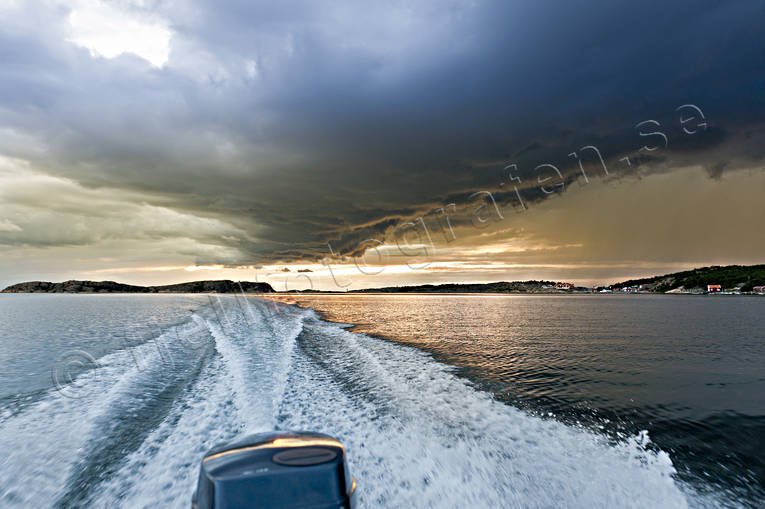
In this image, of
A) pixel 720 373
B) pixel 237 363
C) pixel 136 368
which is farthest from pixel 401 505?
pixel 720 373

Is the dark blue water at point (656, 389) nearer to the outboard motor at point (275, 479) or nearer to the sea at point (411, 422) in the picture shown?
the sea at point (411, 422)

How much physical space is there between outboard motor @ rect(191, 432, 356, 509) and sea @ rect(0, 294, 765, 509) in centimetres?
214

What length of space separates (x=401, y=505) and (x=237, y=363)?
27.7 ft

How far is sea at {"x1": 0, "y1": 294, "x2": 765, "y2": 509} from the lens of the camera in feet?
13.4

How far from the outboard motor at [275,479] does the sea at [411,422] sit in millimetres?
2135

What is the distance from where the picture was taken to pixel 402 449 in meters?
4.96

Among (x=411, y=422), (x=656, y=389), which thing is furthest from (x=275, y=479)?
(x=656, y=389)

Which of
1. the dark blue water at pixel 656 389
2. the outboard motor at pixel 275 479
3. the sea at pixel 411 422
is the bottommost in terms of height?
the dark blue water at pixel 656 389

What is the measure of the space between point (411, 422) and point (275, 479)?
4.53 metres

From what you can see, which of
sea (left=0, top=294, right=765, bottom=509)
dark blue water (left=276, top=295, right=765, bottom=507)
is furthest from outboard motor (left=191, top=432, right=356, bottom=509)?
dark blue water (left=276, top=295, right=765, bottom=507)

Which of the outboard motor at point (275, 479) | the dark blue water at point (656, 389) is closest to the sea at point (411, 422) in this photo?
the dark blue water at point (656, 389)

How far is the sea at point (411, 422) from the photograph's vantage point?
161 inches

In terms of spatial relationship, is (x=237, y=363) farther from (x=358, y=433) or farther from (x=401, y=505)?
(x=401, y=505)

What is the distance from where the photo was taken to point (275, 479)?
197 cm
